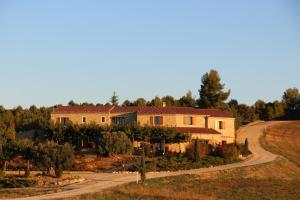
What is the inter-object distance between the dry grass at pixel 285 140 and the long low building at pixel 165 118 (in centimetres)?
592

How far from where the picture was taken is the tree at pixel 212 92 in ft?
315

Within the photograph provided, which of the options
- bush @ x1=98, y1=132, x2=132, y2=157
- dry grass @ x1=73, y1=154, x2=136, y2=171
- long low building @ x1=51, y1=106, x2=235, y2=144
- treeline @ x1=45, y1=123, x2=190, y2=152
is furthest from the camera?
long low building @ x1=51, y1=106, x2=235, y2=144

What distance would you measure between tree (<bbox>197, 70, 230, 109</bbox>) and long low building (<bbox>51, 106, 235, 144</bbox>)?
15.8m

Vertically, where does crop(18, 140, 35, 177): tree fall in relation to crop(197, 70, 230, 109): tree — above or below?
below

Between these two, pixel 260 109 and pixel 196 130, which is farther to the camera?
pixel 260 109

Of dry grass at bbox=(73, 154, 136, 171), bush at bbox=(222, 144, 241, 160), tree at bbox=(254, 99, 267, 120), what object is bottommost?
dry grass at bbox=(73, 154, 136, 171)

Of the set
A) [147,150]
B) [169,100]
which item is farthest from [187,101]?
[147,150]

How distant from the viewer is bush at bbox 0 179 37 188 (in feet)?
157

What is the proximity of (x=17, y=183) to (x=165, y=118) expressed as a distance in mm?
30733

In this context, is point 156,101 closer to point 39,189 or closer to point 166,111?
point 166,111

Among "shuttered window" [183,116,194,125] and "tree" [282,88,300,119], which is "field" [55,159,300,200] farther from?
"tree" [282,88,300,119]

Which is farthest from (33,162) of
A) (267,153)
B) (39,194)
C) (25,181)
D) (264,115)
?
(264,115)

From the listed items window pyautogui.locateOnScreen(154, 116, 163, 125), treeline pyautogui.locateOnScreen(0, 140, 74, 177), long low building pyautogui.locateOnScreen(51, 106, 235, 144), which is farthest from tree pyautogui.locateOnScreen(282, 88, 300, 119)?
treeline pyautogui.locateOnScreen(0, 140, 74, 177)

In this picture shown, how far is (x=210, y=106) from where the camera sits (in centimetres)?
9650
